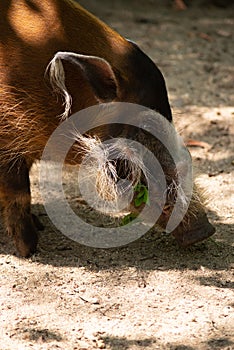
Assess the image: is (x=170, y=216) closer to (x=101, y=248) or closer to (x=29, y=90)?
(x=101, y=248)

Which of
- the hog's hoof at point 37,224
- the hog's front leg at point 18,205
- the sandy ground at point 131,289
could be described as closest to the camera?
the sandy ground at point 131,289

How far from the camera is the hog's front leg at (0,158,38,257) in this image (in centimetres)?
394

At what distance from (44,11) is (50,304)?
148 centimetres

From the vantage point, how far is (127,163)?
3.87m

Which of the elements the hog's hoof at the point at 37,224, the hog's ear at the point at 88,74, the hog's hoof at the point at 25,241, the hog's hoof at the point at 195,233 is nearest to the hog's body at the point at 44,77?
the hog's ear at the point at 88,74

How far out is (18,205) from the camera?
13.2 feet

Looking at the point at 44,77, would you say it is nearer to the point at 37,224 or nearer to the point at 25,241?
the point at 25,241

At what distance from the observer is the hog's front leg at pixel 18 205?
394 centimetres

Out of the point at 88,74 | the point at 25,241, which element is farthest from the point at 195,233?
the point at 88,74

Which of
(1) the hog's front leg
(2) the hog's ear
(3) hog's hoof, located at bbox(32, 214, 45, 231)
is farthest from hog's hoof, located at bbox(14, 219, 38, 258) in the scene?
(2) the hog's ear

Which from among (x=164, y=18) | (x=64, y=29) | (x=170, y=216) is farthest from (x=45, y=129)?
(x=164, y=18)

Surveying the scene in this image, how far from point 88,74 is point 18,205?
869mm

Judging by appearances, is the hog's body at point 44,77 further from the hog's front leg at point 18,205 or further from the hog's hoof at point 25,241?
the hog's hoof at point 25,241

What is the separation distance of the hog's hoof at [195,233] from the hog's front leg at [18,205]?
795 millimetres
